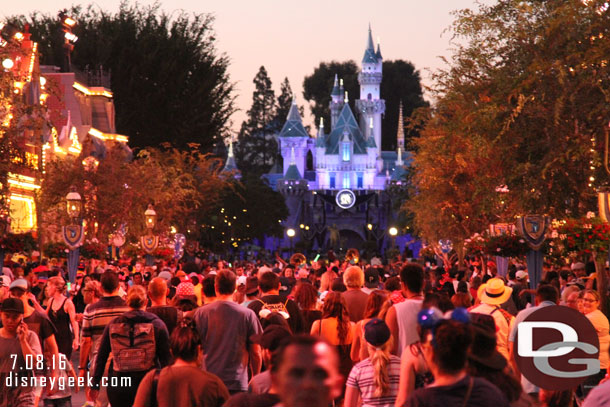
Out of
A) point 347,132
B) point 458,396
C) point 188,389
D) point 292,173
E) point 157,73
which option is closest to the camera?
point 458,396

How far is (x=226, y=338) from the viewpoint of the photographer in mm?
8906

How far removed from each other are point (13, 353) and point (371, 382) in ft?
10.6

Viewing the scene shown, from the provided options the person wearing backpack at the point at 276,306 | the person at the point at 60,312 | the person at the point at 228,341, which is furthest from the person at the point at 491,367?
the person at the point at 60,312

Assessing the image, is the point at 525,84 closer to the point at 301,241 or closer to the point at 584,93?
the point at 584,93

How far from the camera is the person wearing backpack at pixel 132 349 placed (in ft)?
28.6

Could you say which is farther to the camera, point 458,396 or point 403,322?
point 403,322

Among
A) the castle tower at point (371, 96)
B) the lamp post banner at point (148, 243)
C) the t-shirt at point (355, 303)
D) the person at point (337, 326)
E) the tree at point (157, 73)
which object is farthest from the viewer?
the castle tower at point (371, 96)

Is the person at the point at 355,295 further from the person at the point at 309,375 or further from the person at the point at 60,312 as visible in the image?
the person at the point at 309,375

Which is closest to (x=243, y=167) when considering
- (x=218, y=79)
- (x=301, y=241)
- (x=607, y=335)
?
(x=301, y=241)

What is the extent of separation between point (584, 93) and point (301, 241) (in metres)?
112

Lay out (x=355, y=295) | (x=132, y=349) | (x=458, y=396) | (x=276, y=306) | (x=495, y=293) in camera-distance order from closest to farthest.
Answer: (x=458, y=396), (x=132, y=349), (x=495, y=293), (x=276, y=306), (x=355, y=295)

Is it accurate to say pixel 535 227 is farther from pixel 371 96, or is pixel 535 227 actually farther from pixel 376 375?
pixel 371 96

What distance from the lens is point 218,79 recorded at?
6131cm

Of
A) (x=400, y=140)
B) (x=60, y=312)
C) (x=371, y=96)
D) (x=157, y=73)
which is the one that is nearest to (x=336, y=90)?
(x=371, y=96)
